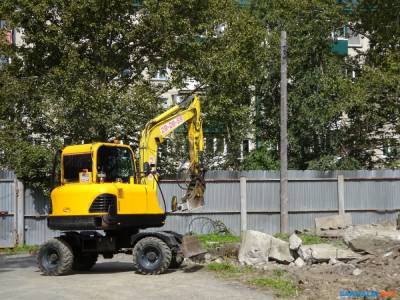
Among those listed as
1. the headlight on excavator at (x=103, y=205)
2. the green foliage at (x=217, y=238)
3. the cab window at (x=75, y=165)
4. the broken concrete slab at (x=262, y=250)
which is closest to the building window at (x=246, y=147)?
the green foliage at (x=217, y=238)

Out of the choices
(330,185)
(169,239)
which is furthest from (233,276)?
(330,185)

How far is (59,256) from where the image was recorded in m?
13.5

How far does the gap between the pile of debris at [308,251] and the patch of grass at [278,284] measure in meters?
1.50

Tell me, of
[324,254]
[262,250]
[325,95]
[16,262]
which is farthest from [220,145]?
[324,254]

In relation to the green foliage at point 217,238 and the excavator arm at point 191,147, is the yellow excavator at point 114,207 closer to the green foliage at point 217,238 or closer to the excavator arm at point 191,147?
the excavator arm at point 191,147

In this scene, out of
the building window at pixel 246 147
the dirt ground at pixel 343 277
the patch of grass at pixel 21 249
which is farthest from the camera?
the building window at pixel 246 147

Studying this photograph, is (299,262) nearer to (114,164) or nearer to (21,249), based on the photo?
(114,164)

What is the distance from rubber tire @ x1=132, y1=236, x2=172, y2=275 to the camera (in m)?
12.9

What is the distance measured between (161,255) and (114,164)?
2.33 m

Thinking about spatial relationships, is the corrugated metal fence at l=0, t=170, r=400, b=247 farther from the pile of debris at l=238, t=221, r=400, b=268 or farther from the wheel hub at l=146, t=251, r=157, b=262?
the wheel hub at l=146, t=251, r=157, b=262

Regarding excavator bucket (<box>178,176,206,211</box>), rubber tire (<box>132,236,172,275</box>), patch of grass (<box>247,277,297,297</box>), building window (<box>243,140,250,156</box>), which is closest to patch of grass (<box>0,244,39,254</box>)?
rubber tire (<box>132,236,172,275</box>)

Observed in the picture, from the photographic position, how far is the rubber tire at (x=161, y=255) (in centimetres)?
1290

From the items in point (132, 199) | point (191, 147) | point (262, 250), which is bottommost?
point (262, 250)

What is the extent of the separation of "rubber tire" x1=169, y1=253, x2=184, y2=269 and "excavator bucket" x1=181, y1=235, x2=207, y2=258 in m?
0.23
